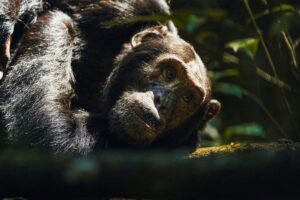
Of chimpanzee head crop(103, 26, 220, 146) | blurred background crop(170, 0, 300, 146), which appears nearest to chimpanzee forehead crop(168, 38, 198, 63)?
chimpanzee head crop(103, 26, 220, 146)

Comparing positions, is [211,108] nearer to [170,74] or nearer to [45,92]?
[170,74]

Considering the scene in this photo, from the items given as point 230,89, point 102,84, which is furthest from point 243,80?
point 102,84

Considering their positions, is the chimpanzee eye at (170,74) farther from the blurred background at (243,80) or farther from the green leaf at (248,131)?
the green leaf at (248,131)

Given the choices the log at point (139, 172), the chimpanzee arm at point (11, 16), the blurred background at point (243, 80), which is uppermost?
the log at point (139, 172)

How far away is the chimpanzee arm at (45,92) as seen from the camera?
12.6 feet

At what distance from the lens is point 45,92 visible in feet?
13.6

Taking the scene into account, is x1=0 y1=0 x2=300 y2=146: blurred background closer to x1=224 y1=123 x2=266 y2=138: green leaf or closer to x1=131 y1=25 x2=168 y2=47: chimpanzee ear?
x1=224 y1=123 x2=266 y2=138: green leaf

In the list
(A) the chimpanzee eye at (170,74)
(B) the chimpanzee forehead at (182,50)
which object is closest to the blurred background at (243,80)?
(B) the chimpanzee forehead at (182,50)

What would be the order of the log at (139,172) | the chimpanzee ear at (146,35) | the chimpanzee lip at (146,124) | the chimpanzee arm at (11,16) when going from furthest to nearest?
the chimpanzee ear at (146,35), the chimpanzee arm at (11,16), the chimpanzee lip at (146,124), the log at (139,172)

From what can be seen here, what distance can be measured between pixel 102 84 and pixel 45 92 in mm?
783

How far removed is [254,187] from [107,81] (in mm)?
3703

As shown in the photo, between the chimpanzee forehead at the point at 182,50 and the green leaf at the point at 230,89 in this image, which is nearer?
the chimpanzee forehead at the point at 182,50

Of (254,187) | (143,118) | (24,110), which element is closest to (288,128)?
(143,118)

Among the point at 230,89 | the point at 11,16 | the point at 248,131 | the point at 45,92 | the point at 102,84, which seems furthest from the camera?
the point at 230,89
